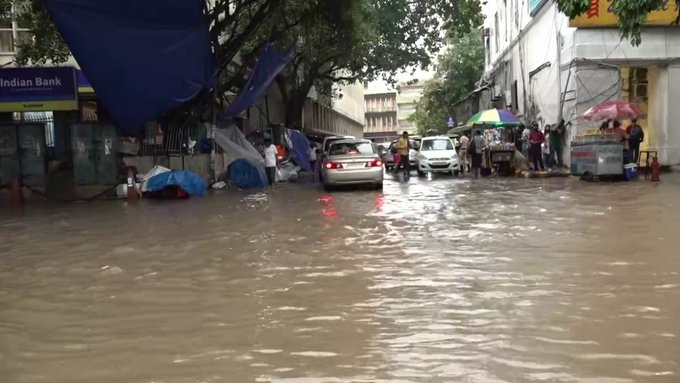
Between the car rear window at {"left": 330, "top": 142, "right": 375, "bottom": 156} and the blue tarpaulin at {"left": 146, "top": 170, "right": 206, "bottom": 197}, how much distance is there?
147 inches

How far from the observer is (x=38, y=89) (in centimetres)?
1920

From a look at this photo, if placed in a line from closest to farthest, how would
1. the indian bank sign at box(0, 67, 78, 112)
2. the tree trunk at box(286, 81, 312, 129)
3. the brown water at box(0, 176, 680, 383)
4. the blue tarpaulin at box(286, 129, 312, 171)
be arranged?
1. the brown water at box(0, 176, 680, 383)
2. the indian bank sign at box(0, 67, 78, 112)
3. the blue tarpaulin at box(286, 129, 312, 171)
4. the tree trunk at box(286, 81, 312, 129)

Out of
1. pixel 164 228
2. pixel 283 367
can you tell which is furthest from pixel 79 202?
pixel 283 367

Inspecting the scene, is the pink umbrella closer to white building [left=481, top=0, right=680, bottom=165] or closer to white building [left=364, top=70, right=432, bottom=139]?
white building [left=481, top=0, right=680, bottom=165]

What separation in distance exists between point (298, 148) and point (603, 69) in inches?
477

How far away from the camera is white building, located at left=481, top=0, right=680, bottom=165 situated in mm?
21062

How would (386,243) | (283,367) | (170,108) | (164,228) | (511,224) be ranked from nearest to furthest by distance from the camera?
(283,367) → (386,243) → (511,224) → (164,228) → (170,108)

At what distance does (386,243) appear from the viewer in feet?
29.1

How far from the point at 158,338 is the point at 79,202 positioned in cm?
1286

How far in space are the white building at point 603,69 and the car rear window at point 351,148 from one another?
23.7 feet

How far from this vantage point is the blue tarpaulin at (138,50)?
16125 mm

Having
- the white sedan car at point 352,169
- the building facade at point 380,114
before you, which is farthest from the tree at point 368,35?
the building facade at point 380,114

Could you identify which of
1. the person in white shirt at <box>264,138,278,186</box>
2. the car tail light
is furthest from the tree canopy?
the car tail light

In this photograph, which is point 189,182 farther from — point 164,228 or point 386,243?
point 386,243
